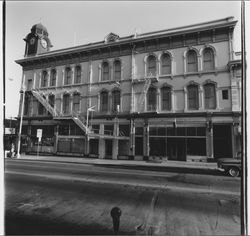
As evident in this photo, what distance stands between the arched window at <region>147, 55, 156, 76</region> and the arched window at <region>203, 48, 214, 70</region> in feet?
17.5

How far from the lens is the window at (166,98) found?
817 inches

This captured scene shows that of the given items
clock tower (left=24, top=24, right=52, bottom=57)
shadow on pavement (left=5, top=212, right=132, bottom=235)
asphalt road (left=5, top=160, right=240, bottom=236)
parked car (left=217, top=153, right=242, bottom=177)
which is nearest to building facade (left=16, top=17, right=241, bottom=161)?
clock tower (left=24, top=24, right=52, bottom=57)

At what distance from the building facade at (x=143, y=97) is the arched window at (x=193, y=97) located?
10 centimetres

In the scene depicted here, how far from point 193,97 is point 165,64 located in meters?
4.92

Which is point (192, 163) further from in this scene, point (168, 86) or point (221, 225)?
point (221, 225)

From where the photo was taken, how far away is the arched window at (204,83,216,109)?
19.3 m

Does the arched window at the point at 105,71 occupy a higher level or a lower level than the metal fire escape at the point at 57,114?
higher

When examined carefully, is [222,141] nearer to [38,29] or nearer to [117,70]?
[117,70]

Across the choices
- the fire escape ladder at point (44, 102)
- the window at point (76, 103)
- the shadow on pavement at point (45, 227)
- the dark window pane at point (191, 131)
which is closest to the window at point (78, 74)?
the window at point (76, 103)

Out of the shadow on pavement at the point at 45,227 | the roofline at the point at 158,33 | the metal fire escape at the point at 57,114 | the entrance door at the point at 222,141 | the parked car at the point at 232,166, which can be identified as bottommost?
the shadow on pavement at the point at 45,227

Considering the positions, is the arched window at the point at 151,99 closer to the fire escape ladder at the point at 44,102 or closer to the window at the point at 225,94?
the window at the point at 225,94

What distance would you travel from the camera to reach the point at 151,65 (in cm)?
2197

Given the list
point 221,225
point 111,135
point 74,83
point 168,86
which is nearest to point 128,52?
point 168,86

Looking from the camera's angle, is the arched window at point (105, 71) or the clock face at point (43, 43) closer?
the arched window at point (105, 71)
